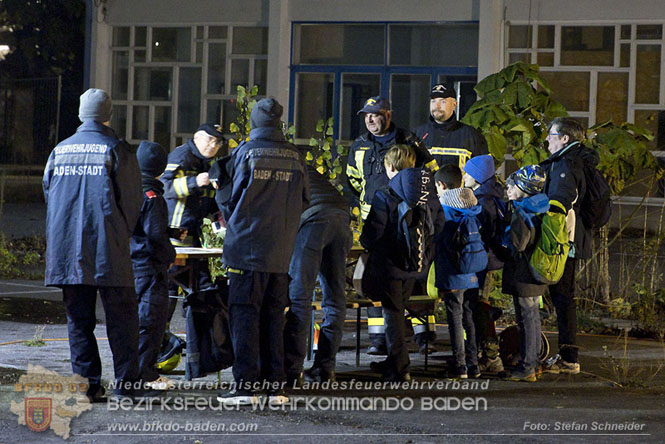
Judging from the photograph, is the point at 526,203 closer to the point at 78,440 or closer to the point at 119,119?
the point at 78,440

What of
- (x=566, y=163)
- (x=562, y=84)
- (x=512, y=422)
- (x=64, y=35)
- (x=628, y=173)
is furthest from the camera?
(x=64, y=35)

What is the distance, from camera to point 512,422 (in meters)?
6.76

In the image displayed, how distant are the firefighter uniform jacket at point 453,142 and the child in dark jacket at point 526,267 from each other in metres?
1.38

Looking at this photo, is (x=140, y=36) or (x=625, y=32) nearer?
(x=625, y=32)

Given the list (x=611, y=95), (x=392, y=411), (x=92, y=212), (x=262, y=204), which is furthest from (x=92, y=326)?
(x=611, y=95)

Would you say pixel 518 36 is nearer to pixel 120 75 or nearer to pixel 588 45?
pixel 588 45

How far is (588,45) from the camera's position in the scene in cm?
2180

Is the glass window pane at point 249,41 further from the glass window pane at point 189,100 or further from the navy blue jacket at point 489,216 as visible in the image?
the navy blue jacket at point 489,216

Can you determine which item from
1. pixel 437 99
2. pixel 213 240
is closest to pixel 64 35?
pixel 213 240

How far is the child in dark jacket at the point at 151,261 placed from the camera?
7.12 meters

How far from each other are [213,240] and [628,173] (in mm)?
4768

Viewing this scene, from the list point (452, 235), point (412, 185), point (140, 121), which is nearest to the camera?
point (412, 185)

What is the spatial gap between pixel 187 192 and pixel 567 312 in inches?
126

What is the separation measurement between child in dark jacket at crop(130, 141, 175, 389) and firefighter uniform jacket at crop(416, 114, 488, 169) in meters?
3.06
